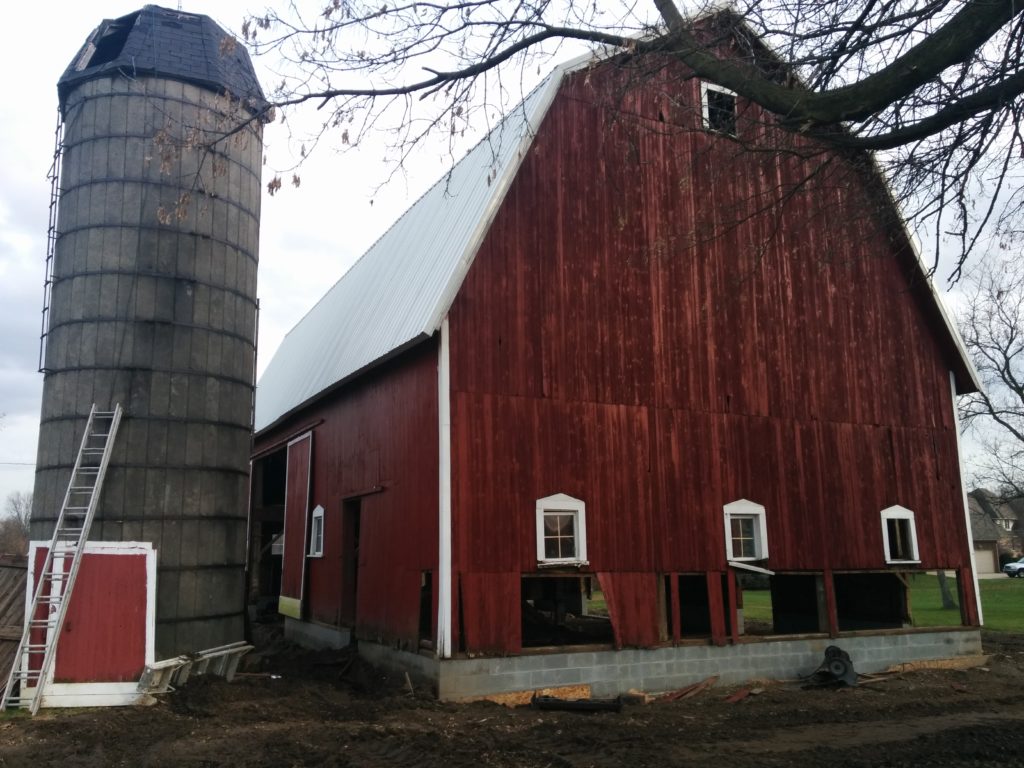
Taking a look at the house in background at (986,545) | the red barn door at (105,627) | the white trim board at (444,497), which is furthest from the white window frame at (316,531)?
the house in background at (986,545)

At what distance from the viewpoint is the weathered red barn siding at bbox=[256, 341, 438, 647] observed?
39.1 feet

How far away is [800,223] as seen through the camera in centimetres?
1479

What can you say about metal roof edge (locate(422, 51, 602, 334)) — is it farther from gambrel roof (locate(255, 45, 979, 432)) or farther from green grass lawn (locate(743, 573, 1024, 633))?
green grass lawn (locate(743, 573, 1024, 633))

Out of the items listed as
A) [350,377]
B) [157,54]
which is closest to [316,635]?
[350,377]

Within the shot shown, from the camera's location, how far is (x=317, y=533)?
55.3 feet

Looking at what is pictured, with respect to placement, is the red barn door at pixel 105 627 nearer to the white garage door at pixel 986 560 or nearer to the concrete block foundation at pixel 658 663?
the concrete block foundation at pixel 658 663

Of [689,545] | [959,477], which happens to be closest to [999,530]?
[959,477]

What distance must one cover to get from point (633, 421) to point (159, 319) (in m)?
6.99

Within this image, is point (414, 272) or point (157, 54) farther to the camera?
point (414, 272)

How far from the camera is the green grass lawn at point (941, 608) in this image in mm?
22194

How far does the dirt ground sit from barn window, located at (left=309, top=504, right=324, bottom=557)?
157 inches

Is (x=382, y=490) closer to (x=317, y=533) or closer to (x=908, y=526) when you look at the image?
(x=317, y=533)

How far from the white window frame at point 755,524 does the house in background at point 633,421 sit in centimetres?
4

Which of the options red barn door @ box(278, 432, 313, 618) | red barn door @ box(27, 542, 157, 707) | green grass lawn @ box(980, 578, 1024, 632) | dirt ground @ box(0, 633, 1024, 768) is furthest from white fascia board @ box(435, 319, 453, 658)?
green grass lawn @ box(980, 578, 1024, 632)
